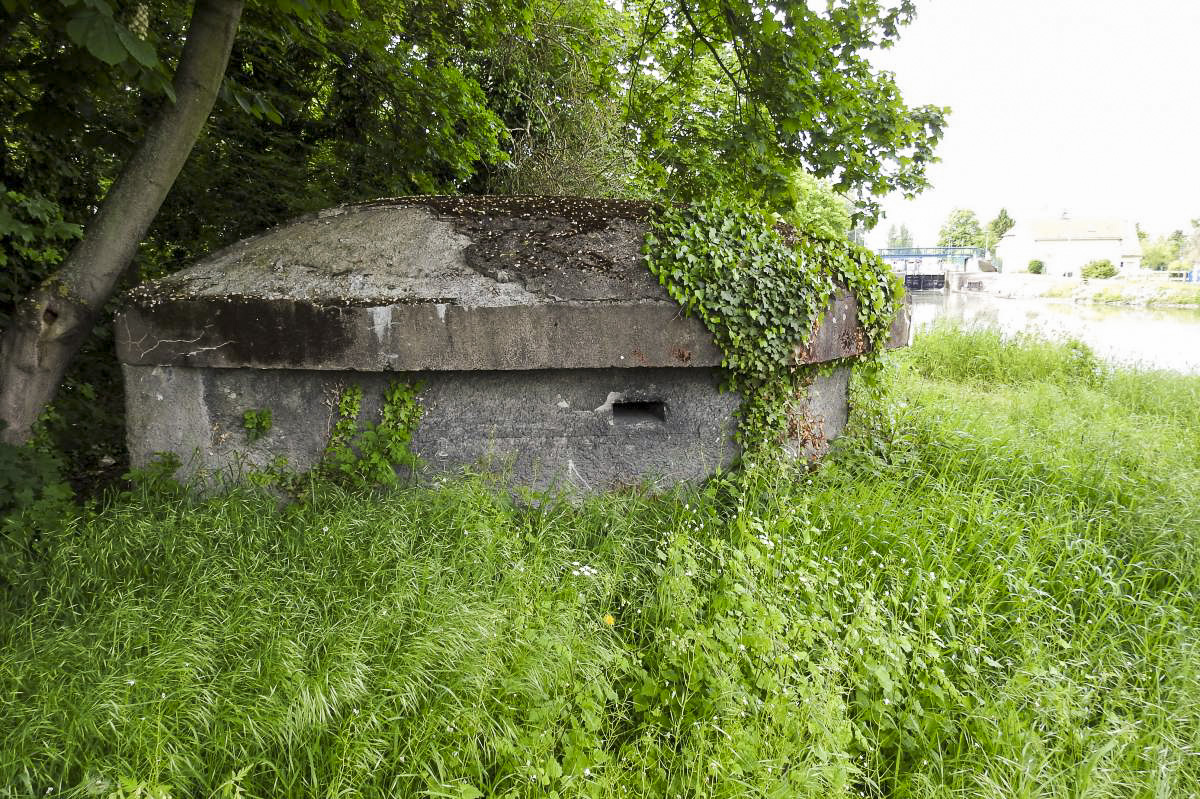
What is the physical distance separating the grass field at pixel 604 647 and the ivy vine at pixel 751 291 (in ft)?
1.63

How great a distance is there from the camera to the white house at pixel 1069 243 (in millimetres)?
53750

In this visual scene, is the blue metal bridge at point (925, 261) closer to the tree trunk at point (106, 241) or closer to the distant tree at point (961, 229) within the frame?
the tree trunk at point (106, 241)

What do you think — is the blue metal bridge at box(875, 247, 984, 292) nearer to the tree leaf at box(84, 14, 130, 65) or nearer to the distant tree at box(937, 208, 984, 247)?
the tree leaf at box(84, 14, 130, 65)

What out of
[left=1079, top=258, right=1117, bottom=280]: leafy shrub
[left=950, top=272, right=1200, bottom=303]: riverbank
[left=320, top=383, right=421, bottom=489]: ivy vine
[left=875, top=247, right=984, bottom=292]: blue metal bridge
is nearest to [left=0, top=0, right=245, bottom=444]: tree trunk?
[left=320, top=383, right=421, bottom=489]: ivy vine

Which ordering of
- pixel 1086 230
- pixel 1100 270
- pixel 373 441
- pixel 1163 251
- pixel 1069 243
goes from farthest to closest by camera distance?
pixel 1086 230 → pixel 1069 243 → pixel 1163 251 → pixel 1100 270 → pixel 373 441

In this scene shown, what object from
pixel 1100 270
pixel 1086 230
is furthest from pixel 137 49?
pixel 1086 230

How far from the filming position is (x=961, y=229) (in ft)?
244

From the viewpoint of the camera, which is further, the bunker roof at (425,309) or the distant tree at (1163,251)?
the distant tree at (1163,251)

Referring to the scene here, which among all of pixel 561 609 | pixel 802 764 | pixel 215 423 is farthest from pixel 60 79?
pixel 802 764

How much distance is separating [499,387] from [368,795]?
1.84m

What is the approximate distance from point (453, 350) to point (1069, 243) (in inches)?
2830

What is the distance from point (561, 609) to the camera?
218 centimetres

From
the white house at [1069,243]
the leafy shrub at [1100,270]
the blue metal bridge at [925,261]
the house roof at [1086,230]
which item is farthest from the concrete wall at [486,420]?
the house roof at [1086,230]

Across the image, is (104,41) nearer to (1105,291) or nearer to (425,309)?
(425,309)
